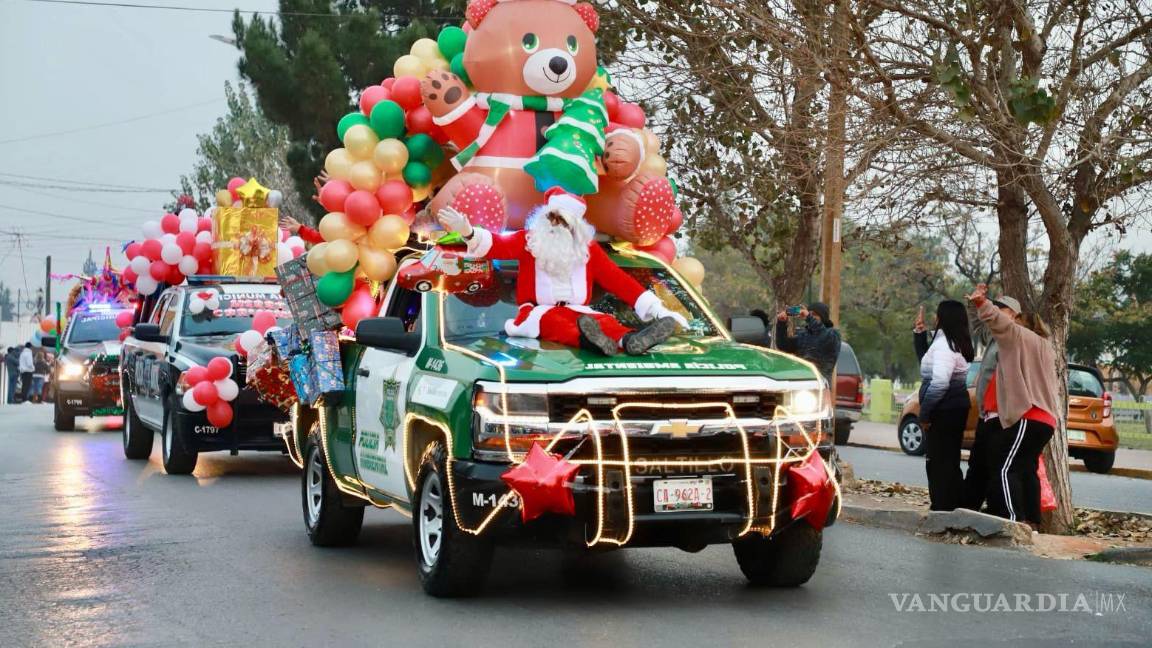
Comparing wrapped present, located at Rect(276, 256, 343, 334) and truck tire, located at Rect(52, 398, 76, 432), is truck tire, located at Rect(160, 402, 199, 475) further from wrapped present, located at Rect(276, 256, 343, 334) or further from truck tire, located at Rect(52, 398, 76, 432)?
truck tire, located at Rect(52, 398, 76, 432)

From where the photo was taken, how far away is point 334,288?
11172mm

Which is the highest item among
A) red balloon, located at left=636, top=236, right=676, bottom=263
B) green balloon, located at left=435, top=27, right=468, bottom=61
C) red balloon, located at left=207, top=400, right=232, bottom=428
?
green balloon, located at left=435, top=27, right=468, bottom=61

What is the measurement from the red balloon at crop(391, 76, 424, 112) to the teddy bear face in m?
0.55

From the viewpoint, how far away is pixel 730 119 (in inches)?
613

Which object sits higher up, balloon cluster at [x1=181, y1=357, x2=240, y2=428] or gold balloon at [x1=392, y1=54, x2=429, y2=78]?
gold balloon at [x1=392, y1=54, x2=429, y2=78]

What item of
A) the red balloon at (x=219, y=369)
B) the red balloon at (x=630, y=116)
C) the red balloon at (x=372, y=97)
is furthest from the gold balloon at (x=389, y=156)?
the red balloon at (x=219, y=369)

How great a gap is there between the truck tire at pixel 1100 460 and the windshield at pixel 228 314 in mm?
11369

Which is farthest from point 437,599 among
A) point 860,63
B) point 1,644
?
point 860,63

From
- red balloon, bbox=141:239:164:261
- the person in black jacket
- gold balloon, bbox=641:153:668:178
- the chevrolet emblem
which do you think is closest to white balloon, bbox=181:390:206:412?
gold balloon, bbox=641:153:668:178

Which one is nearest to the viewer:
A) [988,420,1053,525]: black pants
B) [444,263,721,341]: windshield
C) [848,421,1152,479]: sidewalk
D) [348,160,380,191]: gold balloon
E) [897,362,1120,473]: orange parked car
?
[444,263,721,341]: windshield

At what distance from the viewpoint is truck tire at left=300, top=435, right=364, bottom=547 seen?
33.0ft

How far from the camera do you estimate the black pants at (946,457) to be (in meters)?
11.5

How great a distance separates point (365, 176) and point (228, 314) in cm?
526

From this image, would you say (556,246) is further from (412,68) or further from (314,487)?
(412,68)
